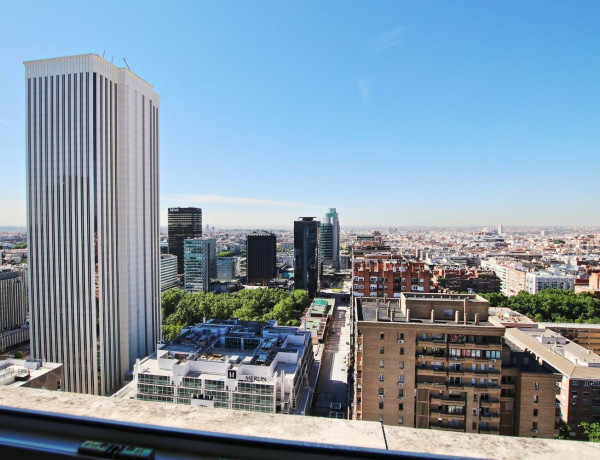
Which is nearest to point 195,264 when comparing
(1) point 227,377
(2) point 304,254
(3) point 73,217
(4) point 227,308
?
(2) point 304,254

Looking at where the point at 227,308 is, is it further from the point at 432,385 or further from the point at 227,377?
the point at 432,385

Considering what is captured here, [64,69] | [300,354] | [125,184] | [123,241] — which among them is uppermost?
[64,69]

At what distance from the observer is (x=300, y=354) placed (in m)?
11.0

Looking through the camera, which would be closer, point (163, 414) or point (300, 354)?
point (163, 414)

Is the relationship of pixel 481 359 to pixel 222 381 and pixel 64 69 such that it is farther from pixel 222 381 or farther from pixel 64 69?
pixel 64 69

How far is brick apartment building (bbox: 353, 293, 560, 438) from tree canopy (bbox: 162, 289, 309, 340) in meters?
11.7

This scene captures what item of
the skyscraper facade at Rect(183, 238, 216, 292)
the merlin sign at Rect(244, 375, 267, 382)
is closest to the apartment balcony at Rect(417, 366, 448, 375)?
the merlin sign at Rect(244, 375, 267, 382)

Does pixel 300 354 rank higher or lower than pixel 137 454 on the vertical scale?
lower

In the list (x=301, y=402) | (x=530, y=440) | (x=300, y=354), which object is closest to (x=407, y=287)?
(x=300, y=354)

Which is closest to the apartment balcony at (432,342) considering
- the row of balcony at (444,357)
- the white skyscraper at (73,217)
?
the row of balcony at (444,357)

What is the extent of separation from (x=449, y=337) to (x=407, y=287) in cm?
702

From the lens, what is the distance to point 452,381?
679 cm

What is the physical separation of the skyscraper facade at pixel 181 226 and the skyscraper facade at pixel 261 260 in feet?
19.3

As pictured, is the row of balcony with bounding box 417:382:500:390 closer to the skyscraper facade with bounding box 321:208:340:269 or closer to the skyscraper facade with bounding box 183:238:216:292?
the skyscraper facade with bounding box 183:238:216:292
